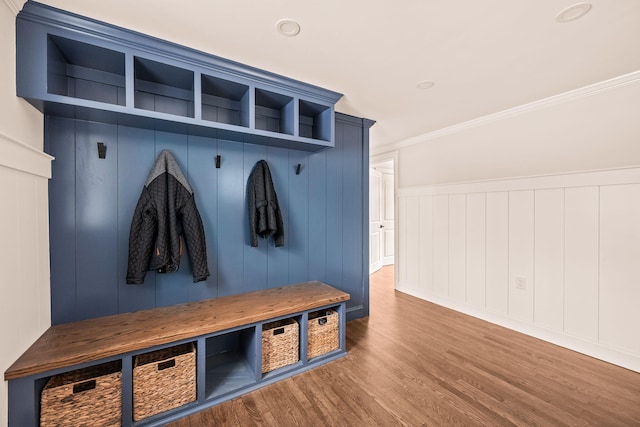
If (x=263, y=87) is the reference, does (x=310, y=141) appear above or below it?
below

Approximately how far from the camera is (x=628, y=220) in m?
2.02

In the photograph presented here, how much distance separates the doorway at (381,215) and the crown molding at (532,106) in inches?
54.6

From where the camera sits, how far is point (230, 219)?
2.20 m

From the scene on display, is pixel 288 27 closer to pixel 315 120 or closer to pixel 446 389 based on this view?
pixel 315 120

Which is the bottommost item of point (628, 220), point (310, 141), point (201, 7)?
point (628, 220)

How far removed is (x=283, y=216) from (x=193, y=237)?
2.74 ft

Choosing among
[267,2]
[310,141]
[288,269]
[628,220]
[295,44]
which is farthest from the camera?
[288,269]

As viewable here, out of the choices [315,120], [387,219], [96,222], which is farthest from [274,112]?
[387,219]

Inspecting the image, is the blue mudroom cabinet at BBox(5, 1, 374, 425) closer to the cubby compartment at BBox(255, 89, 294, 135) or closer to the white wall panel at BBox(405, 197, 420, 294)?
the cubby compartment at BBox(255, 89, 294, 135)

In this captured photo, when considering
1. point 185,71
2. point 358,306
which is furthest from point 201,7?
point 358,306

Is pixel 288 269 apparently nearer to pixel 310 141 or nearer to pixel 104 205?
pixel 310 141

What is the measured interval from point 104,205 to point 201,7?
136 centimetres

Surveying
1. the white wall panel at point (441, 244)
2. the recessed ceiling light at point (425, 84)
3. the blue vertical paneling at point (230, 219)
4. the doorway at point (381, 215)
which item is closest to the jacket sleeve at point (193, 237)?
the blue vertical paneling at point (230, 219)

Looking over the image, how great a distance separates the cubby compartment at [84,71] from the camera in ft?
4.84
